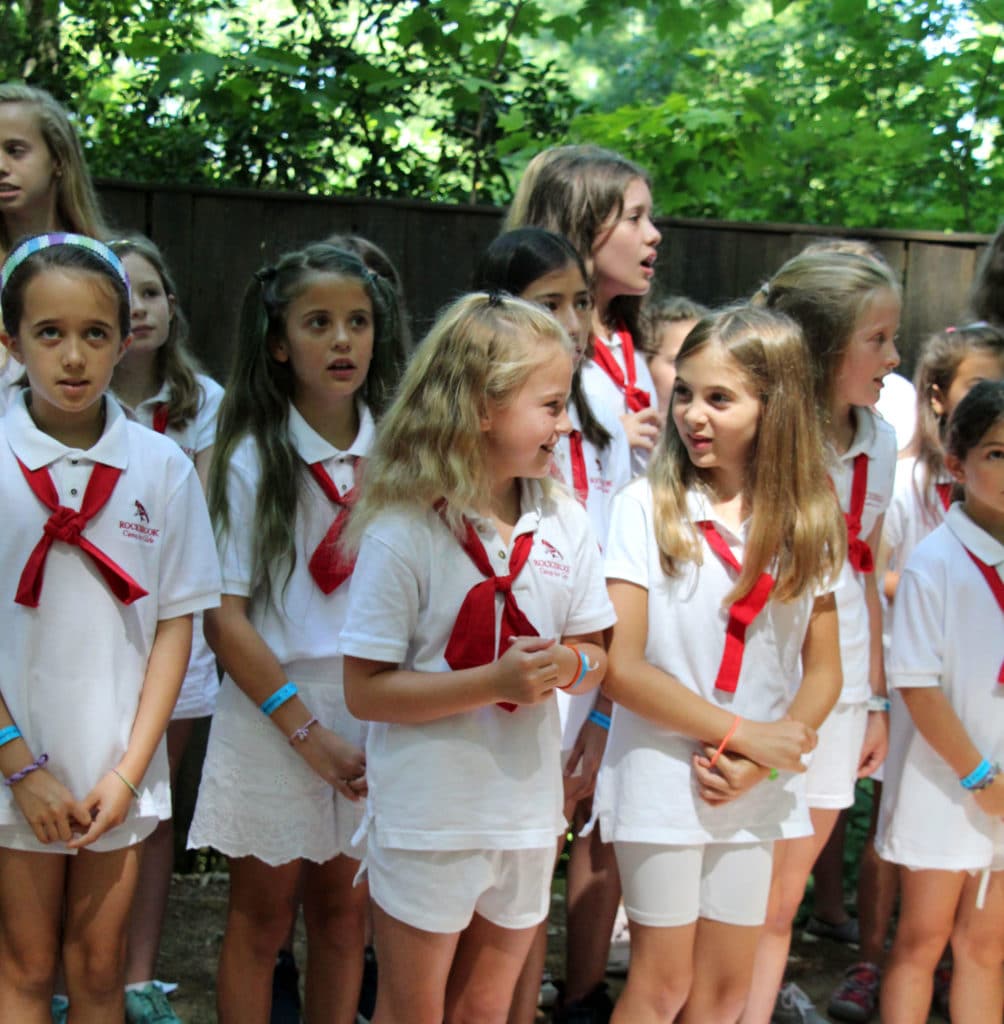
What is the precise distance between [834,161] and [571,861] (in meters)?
3.86

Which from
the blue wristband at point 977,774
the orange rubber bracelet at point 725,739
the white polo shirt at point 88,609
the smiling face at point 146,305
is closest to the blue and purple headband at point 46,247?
the white polo shirt at point 88,609

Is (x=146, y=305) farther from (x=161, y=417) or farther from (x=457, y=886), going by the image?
(x=457, y=886)

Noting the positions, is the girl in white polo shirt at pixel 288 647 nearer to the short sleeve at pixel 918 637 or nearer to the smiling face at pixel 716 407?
the smiling face at pixel 716 407

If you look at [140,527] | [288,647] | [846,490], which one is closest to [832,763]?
[846,490]

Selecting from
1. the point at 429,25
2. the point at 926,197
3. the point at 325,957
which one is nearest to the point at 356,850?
the point at 325,957

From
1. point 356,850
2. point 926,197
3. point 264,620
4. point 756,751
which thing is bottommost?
point 356,850

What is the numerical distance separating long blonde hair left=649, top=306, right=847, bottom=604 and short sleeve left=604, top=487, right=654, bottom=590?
1.6 inches

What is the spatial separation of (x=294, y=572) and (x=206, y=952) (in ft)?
5.95

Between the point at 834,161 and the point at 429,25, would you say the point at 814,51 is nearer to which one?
the point at 834,161

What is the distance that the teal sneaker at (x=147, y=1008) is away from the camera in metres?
3.49

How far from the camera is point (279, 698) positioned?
2.97 metres

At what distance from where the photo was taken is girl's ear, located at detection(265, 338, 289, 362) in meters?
3.26

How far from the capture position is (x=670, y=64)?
6.75 metres

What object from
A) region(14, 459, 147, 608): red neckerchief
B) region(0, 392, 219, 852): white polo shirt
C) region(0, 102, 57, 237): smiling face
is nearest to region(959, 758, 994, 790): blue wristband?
region(0, 392, 219, 852): white polo shirt
